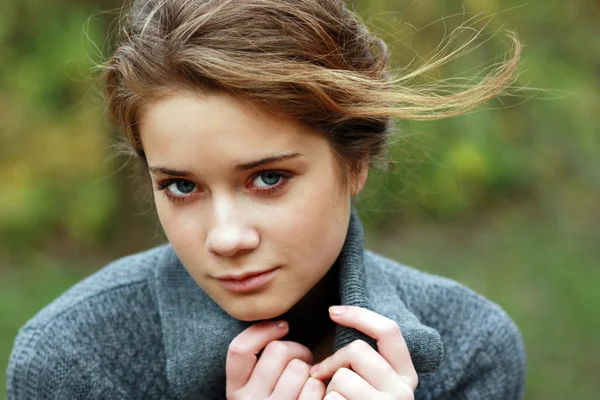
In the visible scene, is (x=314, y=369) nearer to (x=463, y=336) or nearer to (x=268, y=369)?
(x=268, y=369)

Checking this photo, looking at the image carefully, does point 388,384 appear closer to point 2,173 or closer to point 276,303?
point 276,303

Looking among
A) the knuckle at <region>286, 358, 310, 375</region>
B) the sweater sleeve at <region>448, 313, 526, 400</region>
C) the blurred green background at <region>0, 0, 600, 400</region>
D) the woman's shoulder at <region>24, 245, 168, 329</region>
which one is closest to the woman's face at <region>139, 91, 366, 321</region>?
the knuckle at <region>286, 358, 310, 375</region>

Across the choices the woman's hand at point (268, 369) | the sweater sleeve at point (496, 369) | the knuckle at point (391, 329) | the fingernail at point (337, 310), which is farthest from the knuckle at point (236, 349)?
the sweater sleeve at point (496, 369)

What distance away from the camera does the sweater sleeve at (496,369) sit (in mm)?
2352

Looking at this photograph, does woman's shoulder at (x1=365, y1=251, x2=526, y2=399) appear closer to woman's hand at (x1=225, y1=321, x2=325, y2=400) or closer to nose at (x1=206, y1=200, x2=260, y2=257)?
woman's hand at (x1=225, y1=321, x2=325, y2=400)

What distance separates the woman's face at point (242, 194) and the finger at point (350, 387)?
200mm

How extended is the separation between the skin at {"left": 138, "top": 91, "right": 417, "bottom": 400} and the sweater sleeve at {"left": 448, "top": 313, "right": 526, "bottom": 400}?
1.55ft

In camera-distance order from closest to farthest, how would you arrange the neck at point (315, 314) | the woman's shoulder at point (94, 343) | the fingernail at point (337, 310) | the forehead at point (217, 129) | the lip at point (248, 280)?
the forehead at point (217, 129) → the lip at point (248, 280) → the fingernail at point (337, 310) → the woman's shoulder at point (94, 343) → the neck at point (315, 314)

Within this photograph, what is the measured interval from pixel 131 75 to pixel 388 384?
35.5 inches

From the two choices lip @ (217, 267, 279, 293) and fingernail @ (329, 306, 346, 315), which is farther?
fingernail @ (329, 306, 346, 315)

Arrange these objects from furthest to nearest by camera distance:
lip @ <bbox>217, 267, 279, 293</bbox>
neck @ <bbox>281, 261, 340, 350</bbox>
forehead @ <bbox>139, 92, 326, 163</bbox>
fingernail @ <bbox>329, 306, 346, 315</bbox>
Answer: neck @ <bbox>281, 261, 340, 350</bbox> → fingernail @ <bbox>329, 306, 346, 315</bbox> → lip @ <bbox>217, 267, 279, 293</bbox> → forehead @ <bbox>139, 92, 326, 163</bbox>

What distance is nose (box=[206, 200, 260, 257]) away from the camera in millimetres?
1804

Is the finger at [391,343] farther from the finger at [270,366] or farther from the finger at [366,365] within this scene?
the finger at [270,366]

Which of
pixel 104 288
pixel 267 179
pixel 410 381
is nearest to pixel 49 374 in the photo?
pixel 104 288
